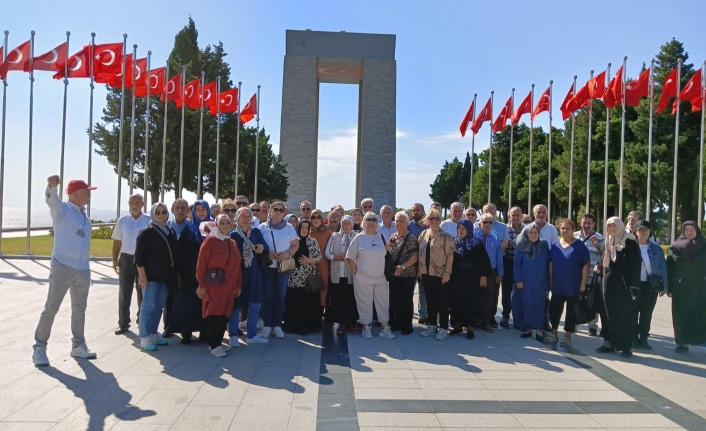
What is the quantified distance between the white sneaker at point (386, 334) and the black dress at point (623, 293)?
98.4 inches

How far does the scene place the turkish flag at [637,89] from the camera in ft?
47.7

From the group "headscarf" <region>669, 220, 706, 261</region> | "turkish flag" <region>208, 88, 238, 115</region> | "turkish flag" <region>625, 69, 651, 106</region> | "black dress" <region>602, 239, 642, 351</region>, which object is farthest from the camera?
"turkish flag" <region>208, 88, 238, 115</region>

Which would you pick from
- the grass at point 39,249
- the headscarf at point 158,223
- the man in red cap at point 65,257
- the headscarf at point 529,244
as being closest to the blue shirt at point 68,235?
the man in red cap at point 65,257

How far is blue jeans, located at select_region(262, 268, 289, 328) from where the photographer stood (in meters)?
6.59

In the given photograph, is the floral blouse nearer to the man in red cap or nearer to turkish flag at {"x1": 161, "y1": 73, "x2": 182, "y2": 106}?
the man in red cap

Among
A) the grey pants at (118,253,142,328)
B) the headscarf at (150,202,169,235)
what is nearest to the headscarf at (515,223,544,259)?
the headscarf at (150,202,169,235)

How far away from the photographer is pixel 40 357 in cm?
511

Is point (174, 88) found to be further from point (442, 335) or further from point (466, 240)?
point (442, 335)

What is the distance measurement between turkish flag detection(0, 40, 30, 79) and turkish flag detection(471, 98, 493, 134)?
13362 millimetres

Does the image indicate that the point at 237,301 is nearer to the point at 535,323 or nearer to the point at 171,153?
the point at 535,323

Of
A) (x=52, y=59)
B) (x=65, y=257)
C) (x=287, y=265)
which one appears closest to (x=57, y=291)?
(x=65, y=257)

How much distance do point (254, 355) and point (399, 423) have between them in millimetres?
2306

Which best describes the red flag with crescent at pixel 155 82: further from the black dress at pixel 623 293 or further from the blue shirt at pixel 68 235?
the black dress at pixel 623 293

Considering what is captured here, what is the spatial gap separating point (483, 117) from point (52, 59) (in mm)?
12977
